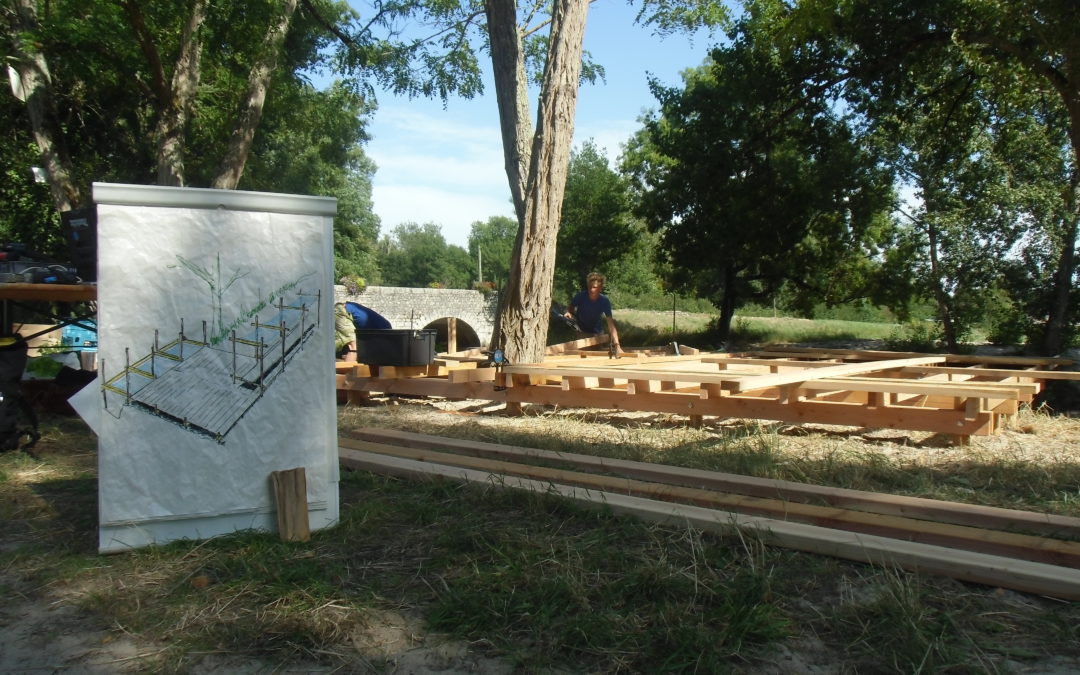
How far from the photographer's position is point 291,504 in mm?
3695

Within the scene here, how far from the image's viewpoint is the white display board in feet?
11.4

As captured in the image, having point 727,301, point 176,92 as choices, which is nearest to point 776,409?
point 176,92

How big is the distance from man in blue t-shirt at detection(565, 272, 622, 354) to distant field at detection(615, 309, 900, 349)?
7601 millimetres

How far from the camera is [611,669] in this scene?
8.11 feet

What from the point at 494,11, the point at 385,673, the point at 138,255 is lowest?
the point at 385,673

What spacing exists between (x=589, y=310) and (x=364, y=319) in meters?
3.66

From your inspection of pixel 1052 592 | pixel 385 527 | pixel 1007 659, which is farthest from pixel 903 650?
pixel 385 527

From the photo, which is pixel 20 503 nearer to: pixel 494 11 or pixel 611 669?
pixel 611 669

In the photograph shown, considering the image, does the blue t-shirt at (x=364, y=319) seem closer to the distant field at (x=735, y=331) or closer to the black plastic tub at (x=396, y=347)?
the black plastic tub at (x=396, y=347)

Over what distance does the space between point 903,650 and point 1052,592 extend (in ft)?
2.62

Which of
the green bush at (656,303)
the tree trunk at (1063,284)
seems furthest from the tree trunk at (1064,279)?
the green bush at (656,303)

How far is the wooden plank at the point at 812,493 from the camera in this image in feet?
11.9

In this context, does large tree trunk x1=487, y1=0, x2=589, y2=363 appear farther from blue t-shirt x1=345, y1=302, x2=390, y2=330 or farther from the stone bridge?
the stone bridge

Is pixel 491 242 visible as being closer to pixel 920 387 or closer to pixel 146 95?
pixel 146 95
